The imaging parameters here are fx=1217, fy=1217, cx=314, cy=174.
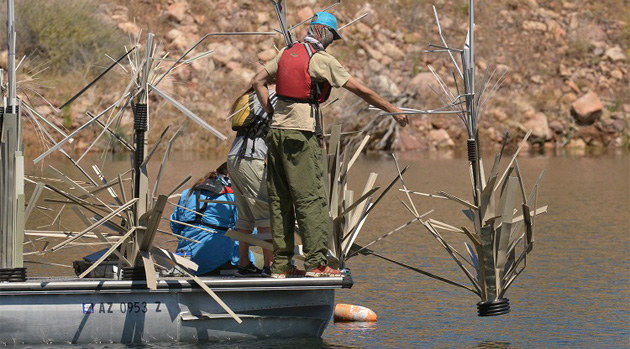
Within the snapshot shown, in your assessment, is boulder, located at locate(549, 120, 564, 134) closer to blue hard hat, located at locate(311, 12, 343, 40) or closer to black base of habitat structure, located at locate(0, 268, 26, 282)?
blue hard hat, located at locate(311, 12, 343, 40)

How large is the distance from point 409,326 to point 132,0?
2335 centimetres

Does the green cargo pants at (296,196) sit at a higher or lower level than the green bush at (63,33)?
lower

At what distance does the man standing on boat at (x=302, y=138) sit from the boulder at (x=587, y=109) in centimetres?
2240

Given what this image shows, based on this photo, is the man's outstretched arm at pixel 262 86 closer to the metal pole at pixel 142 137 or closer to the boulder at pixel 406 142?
the metal pole at pixel 142 137

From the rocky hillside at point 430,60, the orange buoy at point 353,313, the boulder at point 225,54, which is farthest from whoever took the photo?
the boulder at point 225,54

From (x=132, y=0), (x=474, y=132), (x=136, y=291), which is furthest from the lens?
(x=132, y=0)

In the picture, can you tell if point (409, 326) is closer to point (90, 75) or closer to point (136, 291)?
point (136, 291)

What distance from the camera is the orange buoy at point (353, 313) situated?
313 inches

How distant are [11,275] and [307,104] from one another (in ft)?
6.29

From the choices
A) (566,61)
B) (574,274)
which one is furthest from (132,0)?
(574,274)

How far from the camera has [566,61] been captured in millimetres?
31188

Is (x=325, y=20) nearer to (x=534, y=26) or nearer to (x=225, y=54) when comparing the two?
(x=225, y=54)

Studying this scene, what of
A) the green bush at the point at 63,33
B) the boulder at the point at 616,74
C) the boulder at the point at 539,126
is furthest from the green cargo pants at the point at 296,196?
the boulder at the point at 616,74

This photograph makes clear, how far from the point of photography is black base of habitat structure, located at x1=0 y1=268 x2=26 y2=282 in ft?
21.9
